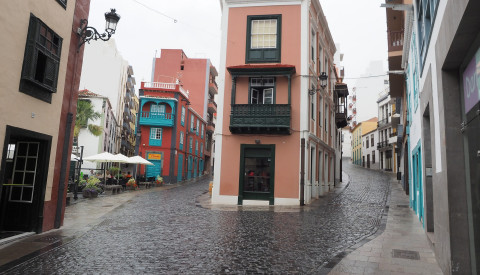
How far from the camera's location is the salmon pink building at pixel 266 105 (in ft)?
55.9

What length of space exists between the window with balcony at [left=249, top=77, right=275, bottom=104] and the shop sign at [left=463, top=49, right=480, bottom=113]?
44.0 ft

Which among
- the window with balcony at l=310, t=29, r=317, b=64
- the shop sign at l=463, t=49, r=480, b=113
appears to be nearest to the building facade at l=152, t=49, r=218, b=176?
the window with balcony at l=310, t=29, r=317, b=64

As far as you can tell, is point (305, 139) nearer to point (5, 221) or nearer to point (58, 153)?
point (58, 153)

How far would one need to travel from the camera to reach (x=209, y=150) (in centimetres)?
5256

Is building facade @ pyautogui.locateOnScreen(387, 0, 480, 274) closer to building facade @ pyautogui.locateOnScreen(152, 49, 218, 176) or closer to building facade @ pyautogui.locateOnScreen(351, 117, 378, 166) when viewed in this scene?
building facade @ pyautogui.locateOnScreen(152, 49, 218, 176)

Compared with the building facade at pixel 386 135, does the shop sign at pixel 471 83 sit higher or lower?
lower

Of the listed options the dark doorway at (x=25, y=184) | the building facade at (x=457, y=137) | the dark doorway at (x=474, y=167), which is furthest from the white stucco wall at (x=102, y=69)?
the dark doorway at (x=474, y=167)

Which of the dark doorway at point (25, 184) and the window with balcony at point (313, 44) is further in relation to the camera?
the window with balcony at point (313, 44)

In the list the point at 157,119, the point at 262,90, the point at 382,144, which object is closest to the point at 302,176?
the point at 262,90

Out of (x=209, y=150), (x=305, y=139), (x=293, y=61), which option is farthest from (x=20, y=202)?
(x=209, y=150)

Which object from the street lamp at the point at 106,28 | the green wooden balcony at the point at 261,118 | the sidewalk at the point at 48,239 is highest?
the street lamp at the point at 106,28

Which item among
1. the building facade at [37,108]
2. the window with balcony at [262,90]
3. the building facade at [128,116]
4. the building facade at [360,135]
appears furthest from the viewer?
Answer: the building facade at [128,116]

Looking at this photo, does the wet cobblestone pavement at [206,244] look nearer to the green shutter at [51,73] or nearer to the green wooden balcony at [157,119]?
the green shutter at [51,73]

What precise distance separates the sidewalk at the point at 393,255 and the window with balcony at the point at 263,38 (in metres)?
10.9
